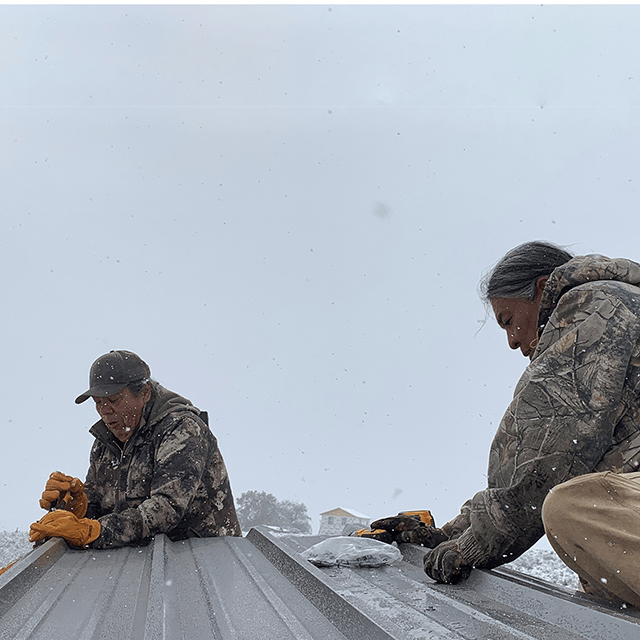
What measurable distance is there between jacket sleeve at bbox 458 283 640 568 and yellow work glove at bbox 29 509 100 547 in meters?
1.63

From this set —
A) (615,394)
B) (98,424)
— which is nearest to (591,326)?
(615,394)

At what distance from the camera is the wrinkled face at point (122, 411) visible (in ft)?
10.1

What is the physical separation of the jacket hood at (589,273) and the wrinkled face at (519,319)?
0.28 metres

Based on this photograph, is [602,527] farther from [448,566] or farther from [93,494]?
[93,494]

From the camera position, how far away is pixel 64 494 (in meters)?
2.92

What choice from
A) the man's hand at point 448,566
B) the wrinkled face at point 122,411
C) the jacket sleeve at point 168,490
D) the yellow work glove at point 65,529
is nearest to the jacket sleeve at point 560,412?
the man's hand at point 448,566

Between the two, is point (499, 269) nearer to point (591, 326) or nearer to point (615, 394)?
point (591, 326)

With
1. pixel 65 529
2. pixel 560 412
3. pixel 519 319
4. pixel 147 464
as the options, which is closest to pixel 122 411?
pixel 147 464

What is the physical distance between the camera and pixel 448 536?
2.62 m

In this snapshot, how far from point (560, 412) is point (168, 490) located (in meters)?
1.83

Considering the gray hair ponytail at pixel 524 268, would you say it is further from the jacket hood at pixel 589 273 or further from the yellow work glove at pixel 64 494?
the yellow work glove at pixel 64 494

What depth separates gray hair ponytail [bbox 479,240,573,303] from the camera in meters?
2.23

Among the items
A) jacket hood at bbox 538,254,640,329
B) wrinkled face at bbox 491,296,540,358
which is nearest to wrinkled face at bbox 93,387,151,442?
wrinkled face at bbox 491,296,540,358

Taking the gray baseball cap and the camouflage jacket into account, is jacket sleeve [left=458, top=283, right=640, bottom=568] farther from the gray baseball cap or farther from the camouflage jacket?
the gray baseball cap
